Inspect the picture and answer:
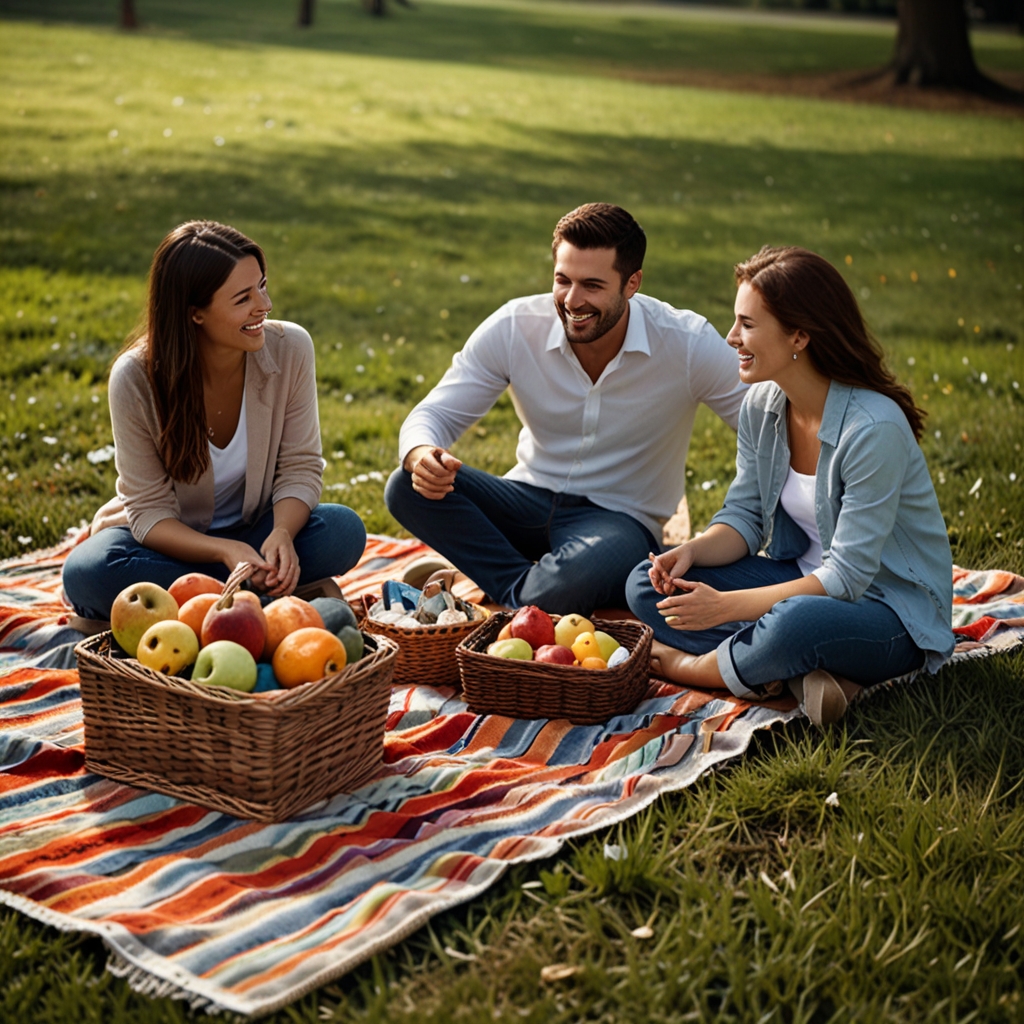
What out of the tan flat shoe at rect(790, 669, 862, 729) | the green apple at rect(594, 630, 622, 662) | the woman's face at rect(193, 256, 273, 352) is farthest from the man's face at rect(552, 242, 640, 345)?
the tan flat shoe at rect(790, 669, 862, 729)

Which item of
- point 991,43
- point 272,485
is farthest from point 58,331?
point 991,43

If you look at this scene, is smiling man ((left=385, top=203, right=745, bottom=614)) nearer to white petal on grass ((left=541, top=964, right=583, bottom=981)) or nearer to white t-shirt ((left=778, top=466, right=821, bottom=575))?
white t-shirt ((left=778, top=466, right=821, bottom=575))

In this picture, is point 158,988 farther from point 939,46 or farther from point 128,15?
point 128,15

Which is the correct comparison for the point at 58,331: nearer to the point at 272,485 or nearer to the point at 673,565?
the point at 272,485

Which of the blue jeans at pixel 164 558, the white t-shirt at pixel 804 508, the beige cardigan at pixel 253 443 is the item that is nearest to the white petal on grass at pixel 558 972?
the white t-shirt at pixel 804 508

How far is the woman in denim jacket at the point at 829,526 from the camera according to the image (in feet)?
12.7

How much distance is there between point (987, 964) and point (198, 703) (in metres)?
2.09

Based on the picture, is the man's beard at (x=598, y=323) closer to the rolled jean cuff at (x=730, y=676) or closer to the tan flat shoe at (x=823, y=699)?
the rolled jean cuff at (x=730, y=676)

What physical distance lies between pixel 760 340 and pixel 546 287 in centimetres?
730

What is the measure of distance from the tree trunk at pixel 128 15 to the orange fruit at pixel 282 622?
28.1 metres

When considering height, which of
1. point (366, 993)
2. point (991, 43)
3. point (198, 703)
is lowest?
point (366, 993)

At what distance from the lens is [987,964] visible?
8.96 ft

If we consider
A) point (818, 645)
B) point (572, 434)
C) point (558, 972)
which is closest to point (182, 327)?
point (572, 434)

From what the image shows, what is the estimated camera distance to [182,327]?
424 cm
